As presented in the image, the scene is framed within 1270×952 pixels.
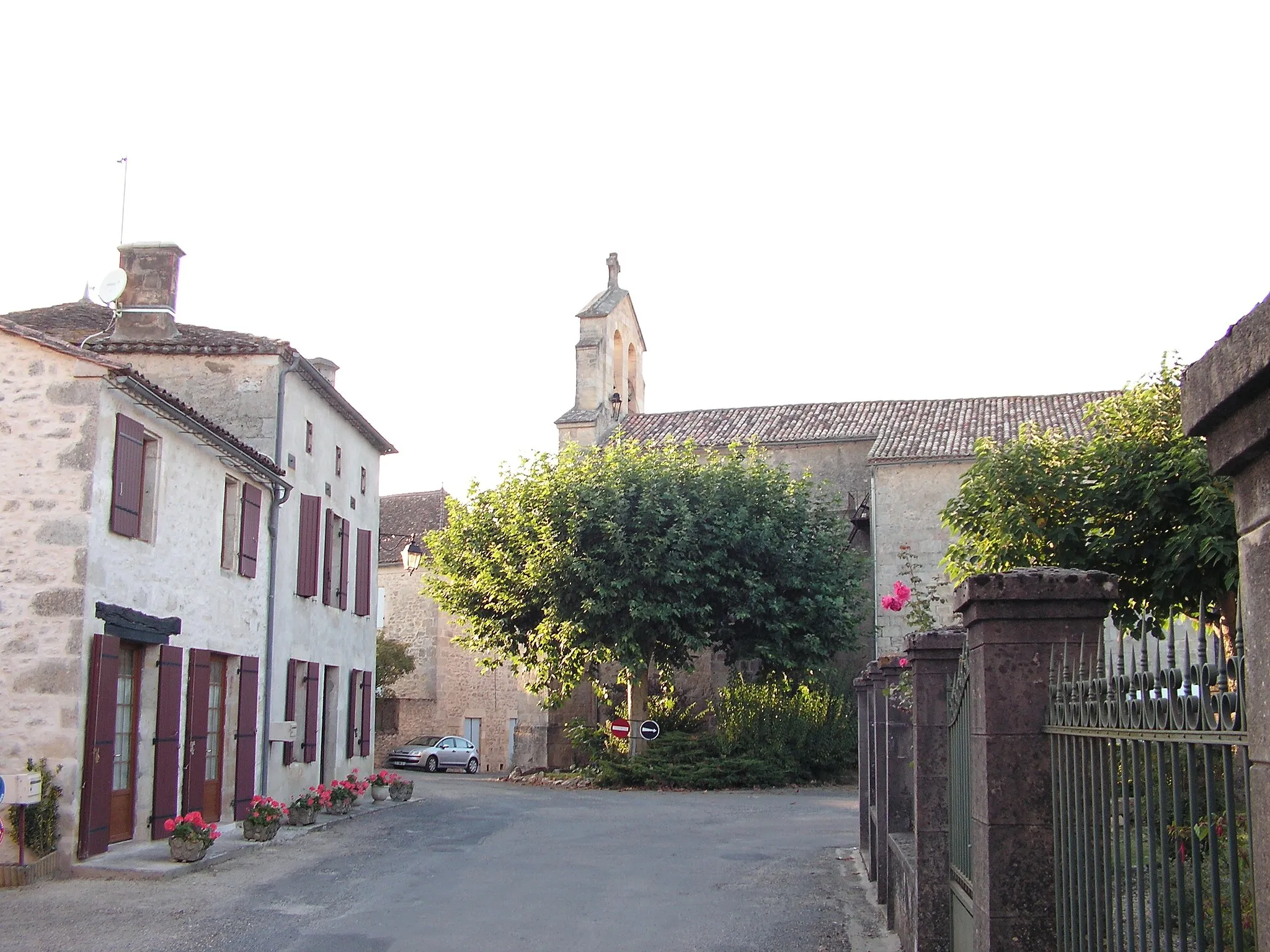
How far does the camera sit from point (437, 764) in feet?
120

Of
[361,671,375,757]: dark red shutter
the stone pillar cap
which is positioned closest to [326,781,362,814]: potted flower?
[361,671,375,757]: dark red shutter

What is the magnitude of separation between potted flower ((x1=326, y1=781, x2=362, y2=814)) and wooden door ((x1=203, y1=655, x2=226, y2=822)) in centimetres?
219

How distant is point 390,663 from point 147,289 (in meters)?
21.1

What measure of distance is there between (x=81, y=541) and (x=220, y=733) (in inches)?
193

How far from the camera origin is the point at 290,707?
63.1 feet

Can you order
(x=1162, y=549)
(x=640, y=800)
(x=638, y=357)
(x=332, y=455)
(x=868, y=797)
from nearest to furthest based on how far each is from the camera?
(x=1162, y=549)
(x=868, y=797)
(x=332, y=455)
(x=640, y=800)
(x=638, y=357)

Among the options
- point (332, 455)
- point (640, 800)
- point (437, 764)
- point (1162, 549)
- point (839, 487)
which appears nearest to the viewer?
point (1162, 549)

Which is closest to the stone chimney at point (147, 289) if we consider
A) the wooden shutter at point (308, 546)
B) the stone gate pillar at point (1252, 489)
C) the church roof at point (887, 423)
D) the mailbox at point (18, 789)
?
the wooden shutter at point (308, 546)

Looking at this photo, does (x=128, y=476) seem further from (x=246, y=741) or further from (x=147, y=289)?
(x=147, y=289)

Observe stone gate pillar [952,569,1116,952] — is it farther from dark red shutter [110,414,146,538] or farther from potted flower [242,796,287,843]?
potted flower [242,796,287,843]

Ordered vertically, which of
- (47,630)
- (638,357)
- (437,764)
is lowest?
(437,764)

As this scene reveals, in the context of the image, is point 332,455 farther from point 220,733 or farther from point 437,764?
point 437,764

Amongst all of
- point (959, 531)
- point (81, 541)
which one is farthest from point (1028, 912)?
point (81, 541)

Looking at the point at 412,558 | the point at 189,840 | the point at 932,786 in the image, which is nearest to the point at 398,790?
the point at 189,840
